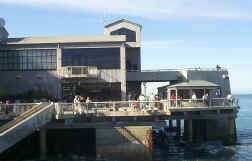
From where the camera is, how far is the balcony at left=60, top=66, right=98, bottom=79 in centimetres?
3519

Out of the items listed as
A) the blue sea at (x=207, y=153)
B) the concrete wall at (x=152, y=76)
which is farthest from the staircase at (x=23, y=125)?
the concrete wall at (x=152, y=76)

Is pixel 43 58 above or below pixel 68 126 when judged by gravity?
above

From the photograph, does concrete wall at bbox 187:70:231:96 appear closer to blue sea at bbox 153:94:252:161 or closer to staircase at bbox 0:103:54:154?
blue sea at bbox 153:94:252:161

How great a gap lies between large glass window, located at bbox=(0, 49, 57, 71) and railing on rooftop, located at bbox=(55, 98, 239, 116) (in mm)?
13263

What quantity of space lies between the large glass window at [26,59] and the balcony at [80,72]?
10.1ft

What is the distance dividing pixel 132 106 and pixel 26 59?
18.3 metres

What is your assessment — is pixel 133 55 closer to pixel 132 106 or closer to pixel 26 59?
pixel 26 59

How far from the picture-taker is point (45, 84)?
36.9m

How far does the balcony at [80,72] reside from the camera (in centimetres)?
3519

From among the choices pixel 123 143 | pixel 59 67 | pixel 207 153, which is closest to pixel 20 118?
pixel 123 143

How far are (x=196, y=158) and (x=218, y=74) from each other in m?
16.0

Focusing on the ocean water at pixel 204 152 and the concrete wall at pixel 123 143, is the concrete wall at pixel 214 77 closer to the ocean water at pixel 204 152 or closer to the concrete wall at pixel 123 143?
the ocean water at pixel 204 152

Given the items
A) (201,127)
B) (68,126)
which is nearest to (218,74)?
(201,127)

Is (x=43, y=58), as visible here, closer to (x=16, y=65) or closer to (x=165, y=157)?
(x=16, y=65)
